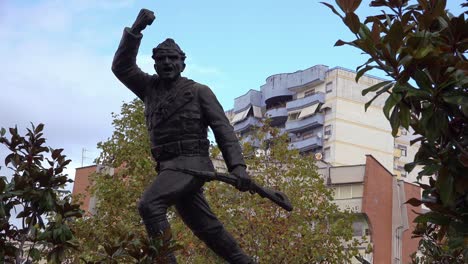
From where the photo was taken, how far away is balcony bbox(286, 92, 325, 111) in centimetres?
6450

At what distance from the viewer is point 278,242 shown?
19.2 meters

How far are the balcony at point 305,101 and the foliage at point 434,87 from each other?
196ft

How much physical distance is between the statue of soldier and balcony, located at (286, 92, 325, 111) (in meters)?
58.0

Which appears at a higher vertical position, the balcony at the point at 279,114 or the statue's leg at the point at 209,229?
the balcony at the point at 279,114

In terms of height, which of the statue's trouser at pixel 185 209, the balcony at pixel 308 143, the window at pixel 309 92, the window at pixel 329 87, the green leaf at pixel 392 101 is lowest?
the statue's trouser at pixel 185 209

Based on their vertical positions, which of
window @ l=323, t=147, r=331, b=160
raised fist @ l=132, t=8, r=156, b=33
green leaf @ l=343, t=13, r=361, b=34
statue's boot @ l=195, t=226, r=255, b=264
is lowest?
statue's boot @ l=195, t=226, r=255, b=264

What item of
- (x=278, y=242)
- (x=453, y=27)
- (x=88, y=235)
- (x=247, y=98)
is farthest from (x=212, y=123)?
(x=247, y=98)

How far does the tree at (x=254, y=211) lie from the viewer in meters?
19.1

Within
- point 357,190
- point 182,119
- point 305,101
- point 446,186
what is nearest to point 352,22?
point 446,186

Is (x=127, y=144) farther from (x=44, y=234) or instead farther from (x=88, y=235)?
(x=44, y=234)

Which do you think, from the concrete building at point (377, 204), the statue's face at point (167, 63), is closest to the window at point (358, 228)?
the concrete building at point (377, 204)

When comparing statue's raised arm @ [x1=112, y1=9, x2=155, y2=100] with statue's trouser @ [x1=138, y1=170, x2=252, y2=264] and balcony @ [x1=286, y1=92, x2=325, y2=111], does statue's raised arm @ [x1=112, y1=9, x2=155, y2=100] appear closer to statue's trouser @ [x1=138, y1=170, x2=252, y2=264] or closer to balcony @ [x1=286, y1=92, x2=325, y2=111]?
statue's trouser @ [x1=138, y1=170, x2=252, y2=264]

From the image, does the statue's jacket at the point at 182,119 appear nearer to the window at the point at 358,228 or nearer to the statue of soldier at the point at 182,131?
the statue of soldier at the point at 182,131

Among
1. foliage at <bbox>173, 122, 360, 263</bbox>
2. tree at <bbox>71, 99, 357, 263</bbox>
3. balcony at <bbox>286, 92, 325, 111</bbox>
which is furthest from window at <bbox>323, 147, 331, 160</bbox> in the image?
foliage at <bbox>173, 122, 360, 263</bbox>
